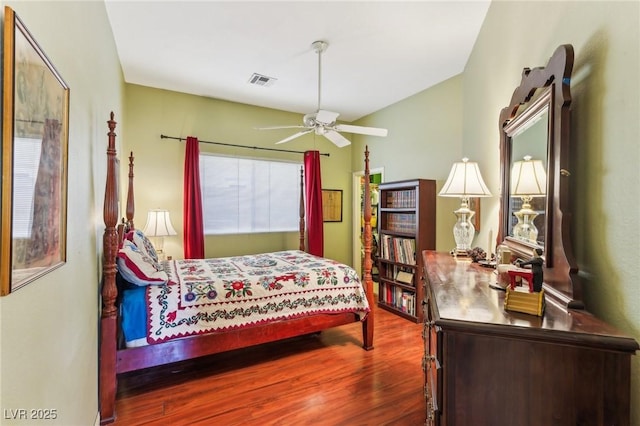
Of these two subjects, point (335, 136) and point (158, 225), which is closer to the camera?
point (335, 136)

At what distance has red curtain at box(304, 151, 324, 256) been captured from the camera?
4.75 m

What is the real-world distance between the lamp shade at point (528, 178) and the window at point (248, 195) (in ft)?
11.4

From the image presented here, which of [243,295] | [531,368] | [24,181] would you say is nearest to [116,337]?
Result: [243,295]

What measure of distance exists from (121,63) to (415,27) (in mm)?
2947

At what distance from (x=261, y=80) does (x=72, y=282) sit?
2994 millimetres

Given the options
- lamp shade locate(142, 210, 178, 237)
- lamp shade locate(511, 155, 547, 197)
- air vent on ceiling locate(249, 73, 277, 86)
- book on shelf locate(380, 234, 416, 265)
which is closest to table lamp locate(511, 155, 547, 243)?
lamp shade locate(511, 155, 547, 197)

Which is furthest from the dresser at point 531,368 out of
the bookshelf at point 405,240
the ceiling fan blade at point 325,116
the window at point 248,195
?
the window at point 248,195

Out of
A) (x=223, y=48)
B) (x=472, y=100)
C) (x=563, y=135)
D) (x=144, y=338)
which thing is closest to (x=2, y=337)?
(x=144, y=338)

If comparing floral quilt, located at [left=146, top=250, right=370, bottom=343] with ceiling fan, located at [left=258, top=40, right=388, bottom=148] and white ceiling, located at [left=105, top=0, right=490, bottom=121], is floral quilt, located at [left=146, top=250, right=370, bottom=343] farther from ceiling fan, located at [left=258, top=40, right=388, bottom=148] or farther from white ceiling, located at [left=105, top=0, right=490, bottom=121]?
white ceiling, located at [left=105, top=0, right=490, bottom=121]

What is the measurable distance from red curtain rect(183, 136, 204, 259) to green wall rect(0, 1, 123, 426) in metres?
1.64

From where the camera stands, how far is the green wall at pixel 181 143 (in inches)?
150

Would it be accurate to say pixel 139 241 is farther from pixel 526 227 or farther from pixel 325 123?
pixel 526 227

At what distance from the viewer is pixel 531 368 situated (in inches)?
35.0

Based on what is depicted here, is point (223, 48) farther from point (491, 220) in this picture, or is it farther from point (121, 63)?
point (491, 220)
